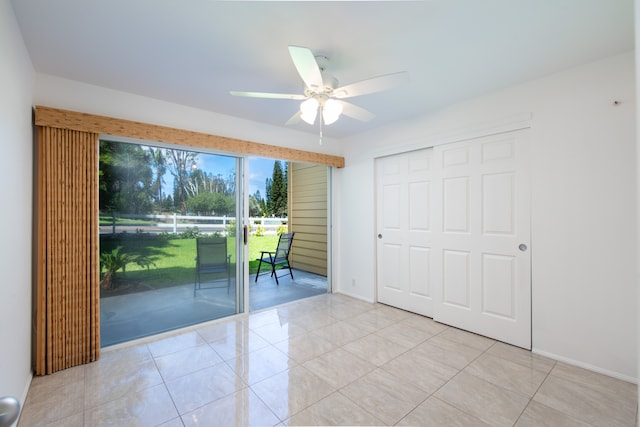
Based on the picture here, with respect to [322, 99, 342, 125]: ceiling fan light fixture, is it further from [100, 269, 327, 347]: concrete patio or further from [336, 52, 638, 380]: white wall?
[100, 269, 327, 347]: concrete patio

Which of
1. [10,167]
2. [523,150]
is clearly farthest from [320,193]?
[10,167]

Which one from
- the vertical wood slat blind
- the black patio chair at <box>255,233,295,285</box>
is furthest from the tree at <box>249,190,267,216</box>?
the vertical wood slat blind

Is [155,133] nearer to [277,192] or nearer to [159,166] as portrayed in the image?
[159,166]

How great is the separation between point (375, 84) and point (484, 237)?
2015 millimetres

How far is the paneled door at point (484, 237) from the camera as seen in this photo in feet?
8.58

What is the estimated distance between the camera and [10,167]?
1.67m

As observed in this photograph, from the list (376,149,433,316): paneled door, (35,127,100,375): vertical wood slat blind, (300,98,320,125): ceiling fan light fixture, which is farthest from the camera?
(376,149,433,316): paneled door

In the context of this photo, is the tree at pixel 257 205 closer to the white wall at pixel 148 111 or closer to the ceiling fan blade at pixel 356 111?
the white wall at pixel 148 111

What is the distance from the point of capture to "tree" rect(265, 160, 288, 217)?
5.59m

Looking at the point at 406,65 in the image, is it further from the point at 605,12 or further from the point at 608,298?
the point at 608,298

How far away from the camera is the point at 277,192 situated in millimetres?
5863

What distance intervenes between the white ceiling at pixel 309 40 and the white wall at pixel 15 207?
0.22 metres

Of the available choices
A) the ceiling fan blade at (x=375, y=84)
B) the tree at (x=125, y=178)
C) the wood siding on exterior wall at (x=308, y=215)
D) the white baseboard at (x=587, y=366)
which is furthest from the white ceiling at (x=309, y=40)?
the wood siding on exterior wall at (x=308, y=215)

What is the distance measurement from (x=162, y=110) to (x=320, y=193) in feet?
9.35
